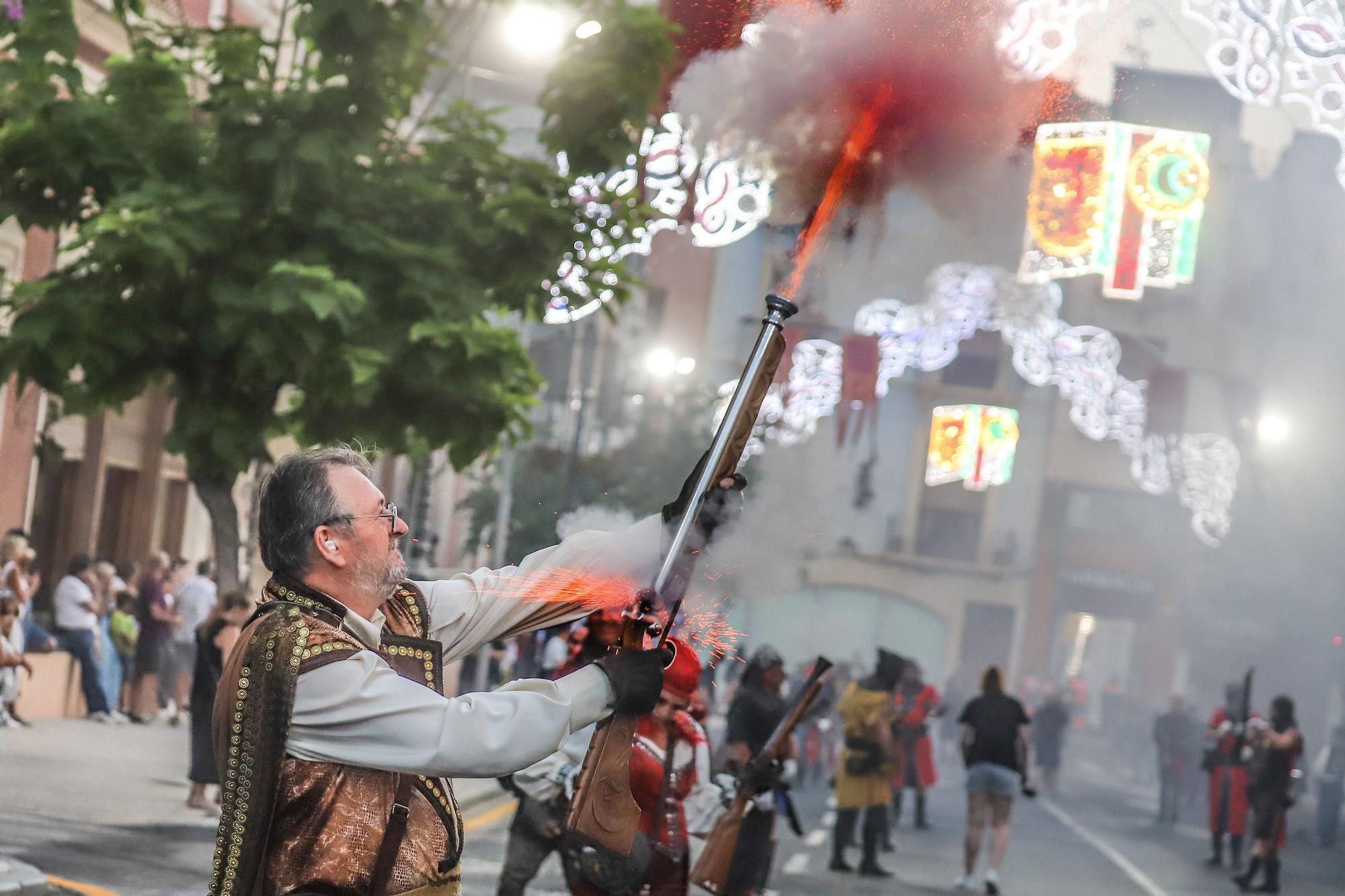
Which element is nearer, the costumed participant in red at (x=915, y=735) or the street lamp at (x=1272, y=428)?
the costumed participant in red at (x=915, y=735)

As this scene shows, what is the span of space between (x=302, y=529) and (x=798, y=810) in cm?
1723

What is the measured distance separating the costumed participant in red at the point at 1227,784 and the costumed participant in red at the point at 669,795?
37.9 feet

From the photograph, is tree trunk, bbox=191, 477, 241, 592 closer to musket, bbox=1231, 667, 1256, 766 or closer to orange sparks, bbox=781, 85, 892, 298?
orange sparks, bbox=781, 85, 892, 298

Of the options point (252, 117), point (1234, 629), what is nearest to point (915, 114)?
point (252, 117)

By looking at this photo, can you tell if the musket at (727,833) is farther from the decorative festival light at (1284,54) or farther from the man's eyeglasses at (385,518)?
the decorative festival light at (1284,54)

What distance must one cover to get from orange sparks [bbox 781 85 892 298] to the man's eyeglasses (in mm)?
1048

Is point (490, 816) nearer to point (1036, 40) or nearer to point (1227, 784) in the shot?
point (1227, 784)

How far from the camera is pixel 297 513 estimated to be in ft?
11.2

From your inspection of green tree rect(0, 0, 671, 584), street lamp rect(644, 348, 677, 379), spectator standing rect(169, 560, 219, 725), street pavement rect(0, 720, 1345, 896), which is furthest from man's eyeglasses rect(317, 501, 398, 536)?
street lamp rect(644, 348, 677, 379)

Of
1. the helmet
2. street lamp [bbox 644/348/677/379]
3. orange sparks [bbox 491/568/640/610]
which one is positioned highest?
street lamp [bbox 644/348/677/379]

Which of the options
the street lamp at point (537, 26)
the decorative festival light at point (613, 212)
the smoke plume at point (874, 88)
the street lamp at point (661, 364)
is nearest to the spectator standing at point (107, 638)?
the decorative festival light at point (613, 212)

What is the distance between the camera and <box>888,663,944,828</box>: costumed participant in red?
60.8 ft

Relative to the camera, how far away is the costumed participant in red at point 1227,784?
18.2m

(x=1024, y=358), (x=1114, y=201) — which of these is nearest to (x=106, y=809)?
(x=1114, y=201)
